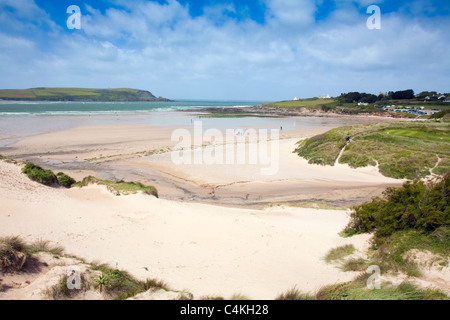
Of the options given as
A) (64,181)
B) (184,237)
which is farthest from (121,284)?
(64,181)

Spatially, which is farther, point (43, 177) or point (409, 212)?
point (43, 177)

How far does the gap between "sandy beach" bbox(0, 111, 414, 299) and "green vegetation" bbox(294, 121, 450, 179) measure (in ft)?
6.72

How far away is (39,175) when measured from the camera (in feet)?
37.7

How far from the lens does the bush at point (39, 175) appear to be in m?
11.4

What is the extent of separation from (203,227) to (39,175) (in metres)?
8.17

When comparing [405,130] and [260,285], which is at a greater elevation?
[405,130]

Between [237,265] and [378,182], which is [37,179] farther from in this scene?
[378,182]

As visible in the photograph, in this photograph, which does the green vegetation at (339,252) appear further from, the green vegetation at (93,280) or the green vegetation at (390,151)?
the green vegetation at (390,151)

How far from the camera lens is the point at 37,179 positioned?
11352 mm

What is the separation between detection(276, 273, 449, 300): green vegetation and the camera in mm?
4594

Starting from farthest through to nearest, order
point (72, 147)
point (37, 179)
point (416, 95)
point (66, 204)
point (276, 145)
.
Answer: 1. point (416, 95)
2. point (276, 145)
3. point (72, 147)
4. point (37, 179)
5. point (66, 204)

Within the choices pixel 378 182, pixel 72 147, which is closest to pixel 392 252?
pixel 378 182

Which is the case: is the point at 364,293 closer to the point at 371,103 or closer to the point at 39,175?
the point at 39,175

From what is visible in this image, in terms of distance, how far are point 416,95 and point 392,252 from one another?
140596 mm
